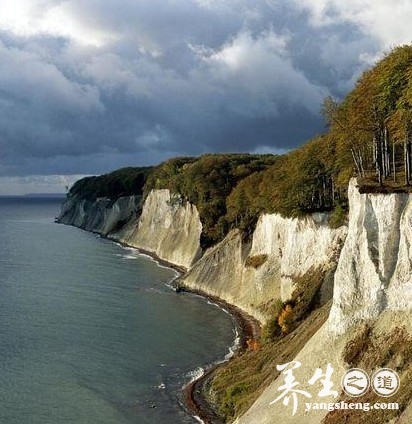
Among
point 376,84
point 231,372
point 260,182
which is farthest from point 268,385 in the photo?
point 260,182

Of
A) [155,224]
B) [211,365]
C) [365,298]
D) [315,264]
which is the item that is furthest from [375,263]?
[155,224]

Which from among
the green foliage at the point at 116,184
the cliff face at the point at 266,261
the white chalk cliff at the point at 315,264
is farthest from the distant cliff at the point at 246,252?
the green foliage at the point at 116,184

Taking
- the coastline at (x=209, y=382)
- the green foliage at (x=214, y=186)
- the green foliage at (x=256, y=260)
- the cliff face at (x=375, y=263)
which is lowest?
the coastline at (x=209, y=382)

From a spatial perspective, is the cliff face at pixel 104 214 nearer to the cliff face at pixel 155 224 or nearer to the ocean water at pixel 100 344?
the cliff face at pixel 155 224

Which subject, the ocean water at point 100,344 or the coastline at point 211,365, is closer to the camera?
the coastline at point 211,365

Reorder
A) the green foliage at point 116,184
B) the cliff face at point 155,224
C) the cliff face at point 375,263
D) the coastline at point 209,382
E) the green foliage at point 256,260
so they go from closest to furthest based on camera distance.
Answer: the cliff face at point 375,263 → the coastline at point 209,382 → the green foliage at point 256,260 → the cliff face at point 155,224 → the green foliage at point 116,184

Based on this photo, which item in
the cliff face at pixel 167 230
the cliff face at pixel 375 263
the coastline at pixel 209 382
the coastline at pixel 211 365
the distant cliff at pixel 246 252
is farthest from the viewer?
the cliff face at pixel 167 230
